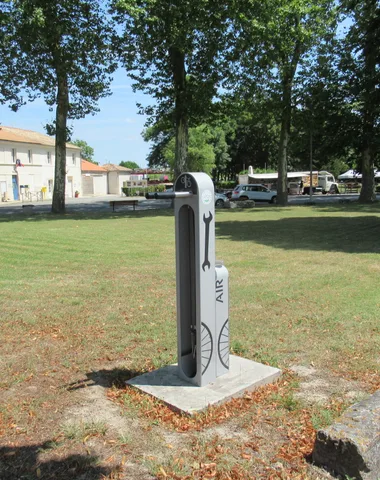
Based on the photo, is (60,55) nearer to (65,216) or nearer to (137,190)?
(65,216)

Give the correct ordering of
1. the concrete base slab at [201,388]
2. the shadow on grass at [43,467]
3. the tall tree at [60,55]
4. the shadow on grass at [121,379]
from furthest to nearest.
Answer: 1. the tall tree at [60,55]
2. the shadow on grass at [121,379]
3. the concrete base slab at [201,388]
4. the shadow on grass at [43,467]

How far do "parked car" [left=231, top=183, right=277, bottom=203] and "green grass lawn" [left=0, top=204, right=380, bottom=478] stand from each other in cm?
2532

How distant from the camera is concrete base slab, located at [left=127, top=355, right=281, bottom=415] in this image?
374 centimetres

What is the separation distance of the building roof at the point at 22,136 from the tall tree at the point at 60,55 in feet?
84.3

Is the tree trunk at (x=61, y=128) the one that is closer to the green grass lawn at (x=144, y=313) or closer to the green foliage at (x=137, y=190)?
the green grass lawn at (x=144, y=313)

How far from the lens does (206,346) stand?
3990 mm

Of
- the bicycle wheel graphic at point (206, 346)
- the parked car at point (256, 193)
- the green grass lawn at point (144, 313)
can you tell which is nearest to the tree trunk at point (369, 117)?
the green grass lawn at point (144, 313)

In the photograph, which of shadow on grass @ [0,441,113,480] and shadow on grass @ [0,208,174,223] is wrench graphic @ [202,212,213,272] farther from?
shadow on grass @ [0,208,174,223]

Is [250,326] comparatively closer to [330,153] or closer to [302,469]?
[302,469]

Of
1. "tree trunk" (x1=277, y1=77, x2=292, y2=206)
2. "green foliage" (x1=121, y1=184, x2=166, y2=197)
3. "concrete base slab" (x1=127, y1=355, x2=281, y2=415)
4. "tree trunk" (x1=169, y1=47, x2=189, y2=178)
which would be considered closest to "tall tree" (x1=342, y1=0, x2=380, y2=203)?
"tree trunk" (x1=277, y1=77, x2=292, y2=206)

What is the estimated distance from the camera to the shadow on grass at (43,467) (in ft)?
9.39

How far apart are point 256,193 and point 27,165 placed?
27.7m

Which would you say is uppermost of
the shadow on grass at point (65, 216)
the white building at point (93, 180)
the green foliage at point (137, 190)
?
the white building at point (93, 180)

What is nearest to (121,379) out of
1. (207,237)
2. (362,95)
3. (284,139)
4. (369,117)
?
(207,237)
